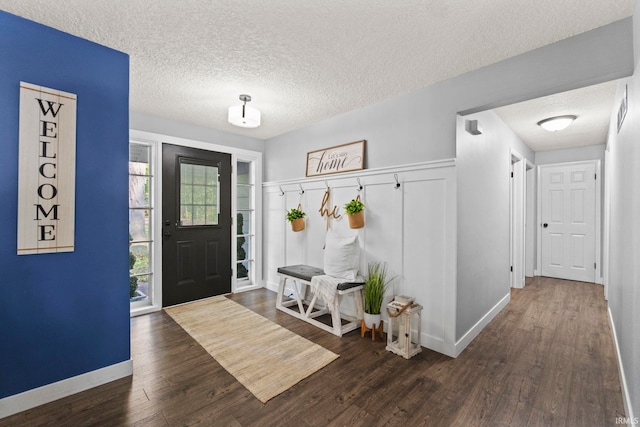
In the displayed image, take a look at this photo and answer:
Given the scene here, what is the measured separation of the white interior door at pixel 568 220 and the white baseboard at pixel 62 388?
638 cm

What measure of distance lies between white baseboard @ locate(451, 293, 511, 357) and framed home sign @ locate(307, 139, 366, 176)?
188cm

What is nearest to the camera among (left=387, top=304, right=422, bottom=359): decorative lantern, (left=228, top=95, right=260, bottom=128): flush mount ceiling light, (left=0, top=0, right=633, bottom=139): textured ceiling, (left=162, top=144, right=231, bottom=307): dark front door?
(left=0, top=0, right=633, bottom=139): textured ceiling

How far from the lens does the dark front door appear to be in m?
3.50

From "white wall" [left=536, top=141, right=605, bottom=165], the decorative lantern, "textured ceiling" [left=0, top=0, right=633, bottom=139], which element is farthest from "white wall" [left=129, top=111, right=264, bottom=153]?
"white wall" [left=536, top=141, right=605, bottom=165]

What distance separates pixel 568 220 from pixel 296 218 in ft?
15.8

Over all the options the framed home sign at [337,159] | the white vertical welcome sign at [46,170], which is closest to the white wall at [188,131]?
the framed home sign at [337,159]

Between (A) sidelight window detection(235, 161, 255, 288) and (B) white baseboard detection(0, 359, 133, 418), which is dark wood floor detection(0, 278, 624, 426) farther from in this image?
(A) sidelight window detection(235, 161, 255, 288)

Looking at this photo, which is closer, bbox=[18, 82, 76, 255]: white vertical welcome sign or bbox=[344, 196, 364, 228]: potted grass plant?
bbox=[18, 82, 76, 255]: white vertical welcome sign

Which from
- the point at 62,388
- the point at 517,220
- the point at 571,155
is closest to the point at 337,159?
the point at 62,388

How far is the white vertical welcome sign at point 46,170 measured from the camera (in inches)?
67.4

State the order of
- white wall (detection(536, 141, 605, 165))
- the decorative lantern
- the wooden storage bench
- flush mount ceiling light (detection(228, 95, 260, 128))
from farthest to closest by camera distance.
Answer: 1. white wall (detection(536, 141, 605, 165))
2. the wooden storage bench
3. flush mount ceiling light (detection(228, 95, 260, 128))
4. the decorative lantern

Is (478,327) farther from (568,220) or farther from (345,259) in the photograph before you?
(568,220)

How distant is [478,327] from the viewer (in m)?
2.82

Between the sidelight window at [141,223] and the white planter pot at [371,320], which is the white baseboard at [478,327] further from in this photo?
the sidelight window at [141,223]
